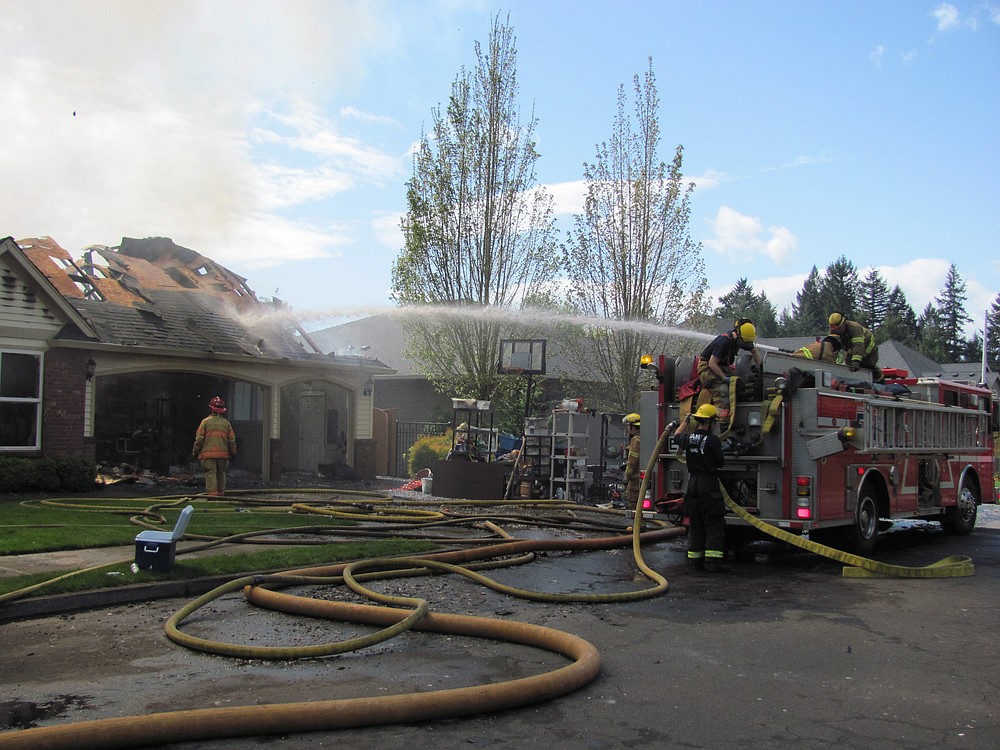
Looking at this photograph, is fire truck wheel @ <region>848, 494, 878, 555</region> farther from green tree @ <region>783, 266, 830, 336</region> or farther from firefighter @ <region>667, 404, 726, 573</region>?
green tree @ <region>783, 266, 830, 336</region>

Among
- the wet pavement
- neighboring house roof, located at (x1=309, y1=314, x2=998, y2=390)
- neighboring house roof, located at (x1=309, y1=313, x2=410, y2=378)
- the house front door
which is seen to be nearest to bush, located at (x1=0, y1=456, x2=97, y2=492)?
the house front door

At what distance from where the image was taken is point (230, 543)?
30.3 ft

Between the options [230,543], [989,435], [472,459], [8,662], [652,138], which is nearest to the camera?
[8,662]

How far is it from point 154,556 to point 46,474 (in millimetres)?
9328

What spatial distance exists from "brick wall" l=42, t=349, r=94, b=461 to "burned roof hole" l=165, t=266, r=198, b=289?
20.6 feet

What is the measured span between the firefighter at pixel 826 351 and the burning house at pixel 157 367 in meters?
12.5

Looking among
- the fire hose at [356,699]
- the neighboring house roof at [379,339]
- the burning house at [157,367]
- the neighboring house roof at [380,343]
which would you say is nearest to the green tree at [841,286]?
the neighboring house roof at [380,343]

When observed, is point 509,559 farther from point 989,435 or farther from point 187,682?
point 989,435

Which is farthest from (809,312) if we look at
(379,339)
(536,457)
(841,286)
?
(536,457)

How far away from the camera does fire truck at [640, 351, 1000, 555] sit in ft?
30.8

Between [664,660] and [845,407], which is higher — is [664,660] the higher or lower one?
the lower one

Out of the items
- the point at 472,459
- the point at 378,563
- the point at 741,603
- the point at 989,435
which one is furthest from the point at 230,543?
the point at 989,435

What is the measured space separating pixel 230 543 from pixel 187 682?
14.6 feet

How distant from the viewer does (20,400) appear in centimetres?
1611
